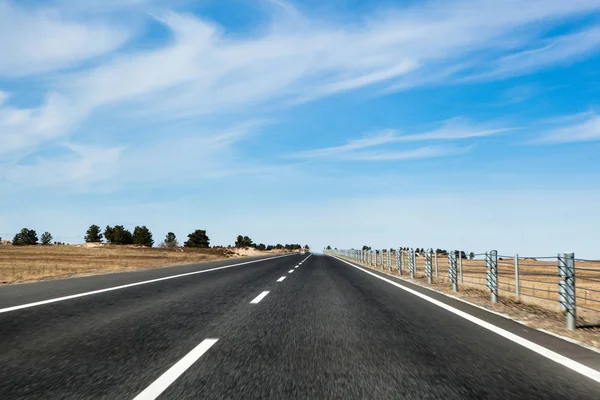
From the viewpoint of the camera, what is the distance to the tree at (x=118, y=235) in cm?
15200

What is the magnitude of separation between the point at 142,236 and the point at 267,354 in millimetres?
161796

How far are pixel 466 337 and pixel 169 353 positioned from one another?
151 inches

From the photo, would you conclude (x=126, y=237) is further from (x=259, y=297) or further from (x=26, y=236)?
(x=259, y=297)

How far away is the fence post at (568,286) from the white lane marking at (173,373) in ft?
18.4

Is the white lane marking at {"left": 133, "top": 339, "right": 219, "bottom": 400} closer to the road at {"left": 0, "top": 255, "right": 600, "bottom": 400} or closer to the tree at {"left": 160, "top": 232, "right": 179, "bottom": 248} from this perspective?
the road at {"left": 0, "top": 255, "right": 600, "bottom": 400}

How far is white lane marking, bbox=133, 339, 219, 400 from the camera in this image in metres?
3.55

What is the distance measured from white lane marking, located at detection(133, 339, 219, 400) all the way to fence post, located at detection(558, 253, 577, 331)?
5.62 m

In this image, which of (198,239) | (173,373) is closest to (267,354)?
(173,373)

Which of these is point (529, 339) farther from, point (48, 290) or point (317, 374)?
point (48, 290)

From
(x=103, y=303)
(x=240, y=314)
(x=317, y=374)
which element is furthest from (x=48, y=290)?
(x=317, y=374)

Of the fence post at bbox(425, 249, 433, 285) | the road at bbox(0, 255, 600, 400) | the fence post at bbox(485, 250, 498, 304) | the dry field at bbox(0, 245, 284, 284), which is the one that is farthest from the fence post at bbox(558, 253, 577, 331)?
the dry field at bbox(0, 245, 284, 284)

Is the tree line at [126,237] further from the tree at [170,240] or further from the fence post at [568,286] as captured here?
the fence post at [568,286]

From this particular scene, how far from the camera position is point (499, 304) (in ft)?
35.5

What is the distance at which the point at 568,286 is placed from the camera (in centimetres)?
755
